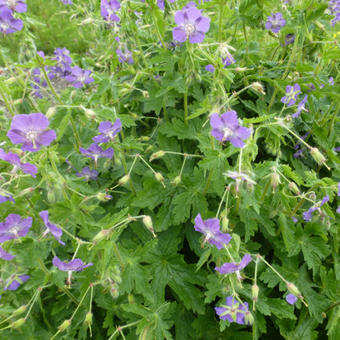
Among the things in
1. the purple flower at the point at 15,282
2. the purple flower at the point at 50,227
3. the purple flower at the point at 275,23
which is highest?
the purple flower at the point at 275,23

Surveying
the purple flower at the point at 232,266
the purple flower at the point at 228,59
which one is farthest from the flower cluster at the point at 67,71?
the purple flower at the point at 232,266

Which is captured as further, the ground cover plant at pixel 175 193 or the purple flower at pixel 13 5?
the purple flower at pixel 13 5

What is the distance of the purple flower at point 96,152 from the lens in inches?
79.2

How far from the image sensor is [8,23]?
72.9 inches

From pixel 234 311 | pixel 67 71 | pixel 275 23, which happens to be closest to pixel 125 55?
pixel 67 71

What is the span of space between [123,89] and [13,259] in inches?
45.6

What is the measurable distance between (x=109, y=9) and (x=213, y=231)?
4.72 feet

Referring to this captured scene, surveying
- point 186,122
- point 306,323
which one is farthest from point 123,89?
point 306,323

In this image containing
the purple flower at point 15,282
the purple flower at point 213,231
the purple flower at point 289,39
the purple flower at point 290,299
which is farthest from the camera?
the purple flower at point 289,39

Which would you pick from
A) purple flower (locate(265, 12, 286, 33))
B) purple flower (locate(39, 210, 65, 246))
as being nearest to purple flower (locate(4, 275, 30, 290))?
purple flower (locate(39, 210, 65, 246))

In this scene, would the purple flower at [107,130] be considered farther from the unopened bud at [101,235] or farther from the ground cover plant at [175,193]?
the unopened bud at [101,235]

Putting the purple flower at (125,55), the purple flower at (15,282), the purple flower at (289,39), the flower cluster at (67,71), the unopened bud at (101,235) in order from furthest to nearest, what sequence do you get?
1. the flower cluster at (67,71)
2. the purple flower at (289,39)
3. the purple flower at (125,55)
4. the purple flower at (15,282)
5. the unopened bud at (101,235)

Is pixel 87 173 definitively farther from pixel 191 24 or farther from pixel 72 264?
pixel 191 24

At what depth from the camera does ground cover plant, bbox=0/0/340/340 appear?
158 centimetres
